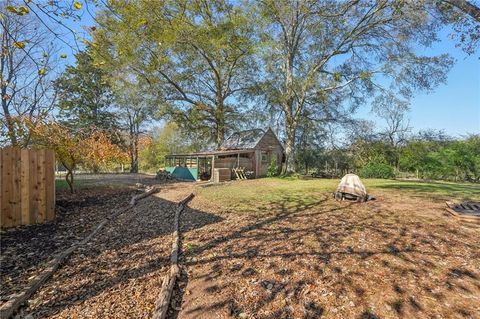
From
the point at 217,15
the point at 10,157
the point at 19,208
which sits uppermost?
the point at 217,15

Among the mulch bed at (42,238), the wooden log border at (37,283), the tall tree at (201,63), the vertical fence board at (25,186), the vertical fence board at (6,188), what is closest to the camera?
the wooden log border at (37,283)

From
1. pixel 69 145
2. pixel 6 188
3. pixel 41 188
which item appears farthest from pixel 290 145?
pixel 6 188

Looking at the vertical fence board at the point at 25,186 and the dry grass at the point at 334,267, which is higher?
the vertical fence board at the point at 25,186

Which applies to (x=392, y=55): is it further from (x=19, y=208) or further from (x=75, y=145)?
(x=19, y=208)

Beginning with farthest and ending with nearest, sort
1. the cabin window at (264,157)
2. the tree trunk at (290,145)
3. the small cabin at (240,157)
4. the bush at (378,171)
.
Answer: the cabin window at (264,157)
the small cabin at (240,157)
the tree trunk at (290,145)
the bush at (378,171)

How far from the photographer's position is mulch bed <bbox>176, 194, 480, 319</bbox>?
A: 2.85m

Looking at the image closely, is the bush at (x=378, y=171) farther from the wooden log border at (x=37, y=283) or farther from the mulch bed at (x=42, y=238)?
the wooden log border at (x=37, y=283)

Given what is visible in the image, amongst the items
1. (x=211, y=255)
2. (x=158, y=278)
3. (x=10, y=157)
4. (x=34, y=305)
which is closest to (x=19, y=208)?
(x=10, y=157)

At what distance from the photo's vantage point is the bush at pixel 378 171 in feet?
64.6

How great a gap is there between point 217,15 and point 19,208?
694 inches

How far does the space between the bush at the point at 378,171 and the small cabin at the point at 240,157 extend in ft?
26.5

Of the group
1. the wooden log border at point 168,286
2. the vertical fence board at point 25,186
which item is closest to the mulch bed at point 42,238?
the vertical fence board at point 25,186

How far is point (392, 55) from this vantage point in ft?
55.8

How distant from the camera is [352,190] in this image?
8.54 meters
